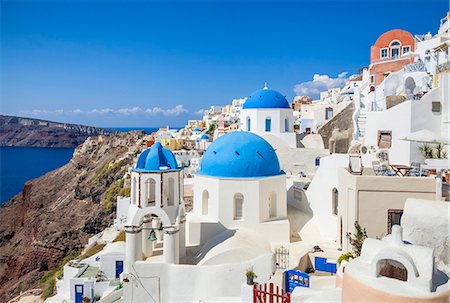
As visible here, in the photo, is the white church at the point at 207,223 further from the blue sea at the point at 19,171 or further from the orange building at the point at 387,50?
the blue sea at the point at 19,171

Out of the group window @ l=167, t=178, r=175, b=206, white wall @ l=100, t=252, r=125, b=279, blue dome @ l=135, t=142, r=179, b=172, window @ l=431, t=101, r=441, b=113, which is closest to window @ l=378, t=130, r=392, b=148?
window @ l=431, t=101, r=441, b=113

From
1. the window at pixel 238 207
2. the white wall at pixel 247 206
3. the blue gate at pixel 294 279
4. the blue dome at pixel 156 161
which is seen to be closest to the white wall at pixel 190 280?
the blue gate at pixel 294 279

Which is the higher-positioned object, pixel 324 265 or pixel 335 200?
pixel 335 200

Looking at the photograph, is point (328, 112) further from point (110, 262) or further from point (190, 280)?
point (190, 280)

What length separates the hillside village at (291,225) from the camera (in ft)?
22.5

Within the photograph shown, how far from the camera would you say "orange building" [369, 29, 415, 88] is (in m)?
28.3

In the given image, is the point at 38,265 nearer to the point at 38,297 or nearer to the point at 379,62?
the point at 38,297

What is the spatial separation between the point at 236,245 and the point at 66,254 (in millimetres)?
27651

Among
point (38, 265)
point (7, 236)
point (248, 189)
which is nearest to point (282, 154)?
point (248, 189)

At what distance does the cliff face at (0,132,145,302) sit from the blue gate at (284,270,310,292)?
89.7 feet

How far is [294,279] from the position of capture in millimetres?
10508

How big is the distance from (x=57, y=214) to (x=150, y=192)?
1461 inches

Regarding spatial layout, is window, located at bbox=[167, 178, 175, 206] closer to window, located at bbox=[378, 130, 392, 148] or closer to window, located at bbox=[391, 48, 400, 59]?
window, located at bbox=[378, 130, 392, 148]

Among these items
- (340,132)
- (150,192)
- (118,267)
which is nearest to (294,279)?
(150,192)
